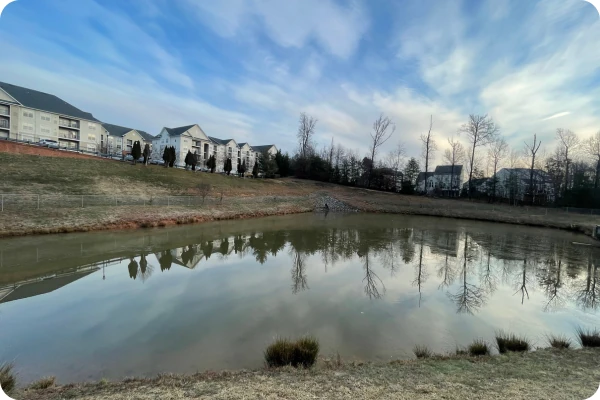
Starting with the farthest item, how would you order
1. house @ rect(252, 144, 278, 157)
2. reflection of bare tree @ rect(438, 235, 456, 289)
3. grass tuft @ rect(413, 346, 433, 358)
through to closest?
house @ rect(252, 144, 278, 157) → reflection of bare tree @ rect(438, 235, 456, 289) → grass tuft @ rect(413, 346, 433, 358)

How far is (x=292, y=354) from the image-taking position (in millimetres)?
4492

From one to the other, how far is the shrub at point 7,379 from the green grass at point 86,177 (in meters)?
20.6

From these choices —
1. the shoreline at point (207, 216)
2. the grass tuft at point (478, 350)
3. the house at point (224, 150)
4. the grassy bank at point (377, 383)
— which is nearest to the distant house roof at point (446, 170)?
the shoreline at point (207, 216)

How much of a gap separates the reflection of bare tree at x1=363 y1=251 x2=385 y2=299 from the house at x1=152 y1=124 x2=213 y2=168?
5594cm

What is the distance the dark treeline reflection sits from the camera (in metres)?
8.99

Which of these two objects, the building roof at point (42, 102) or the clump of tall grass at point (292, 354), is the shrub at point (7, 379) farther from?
the building roof at point (42, 102)

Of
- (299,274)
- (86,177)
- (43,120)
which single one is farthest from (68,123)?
(299,274)

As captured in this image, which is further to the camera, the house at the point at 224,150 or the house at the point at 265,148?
the house at the point at 265,148

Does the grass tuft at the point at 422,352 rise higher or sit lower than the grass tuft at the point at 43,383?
lower

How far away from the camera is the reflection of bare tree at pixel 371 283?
8258 mm

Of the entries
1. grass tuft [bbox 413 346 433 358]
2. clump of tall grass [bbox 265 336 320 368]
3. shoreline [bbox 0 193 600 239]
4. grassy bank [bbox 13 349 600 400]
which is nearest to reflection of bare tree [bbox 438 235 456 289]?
grass tuft [bbox 413 346 433 358]

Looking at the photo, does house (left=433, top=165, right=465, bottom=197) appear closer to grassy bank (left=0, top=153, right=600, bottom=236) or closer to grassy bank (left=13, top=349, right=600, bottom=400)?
grassy bank (left=0, top=153, right=600, bottom=236)

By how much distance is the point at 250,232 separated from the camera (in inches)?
734

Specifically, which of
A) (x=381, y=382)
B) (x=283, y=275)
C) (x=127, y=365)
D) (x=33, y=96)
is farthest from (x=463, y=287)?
(x=33, y=96)
